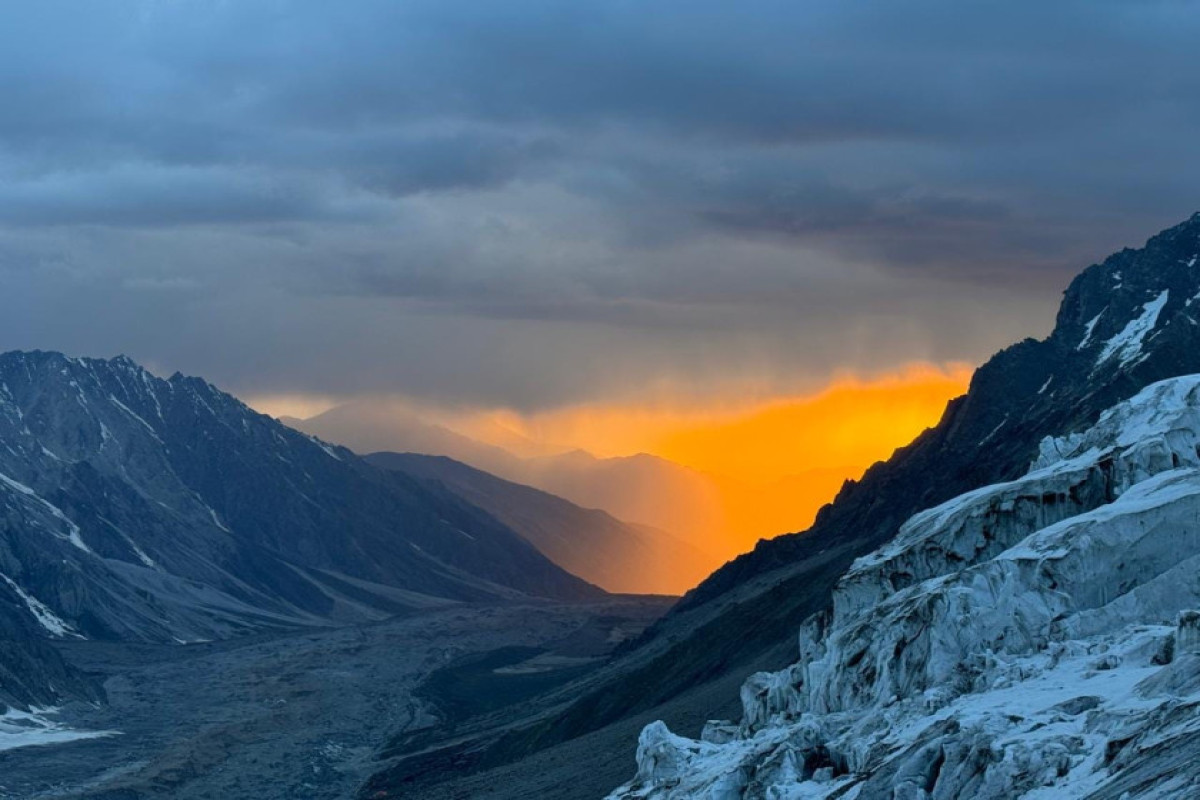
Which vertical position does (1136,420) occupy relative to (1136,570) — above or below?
above

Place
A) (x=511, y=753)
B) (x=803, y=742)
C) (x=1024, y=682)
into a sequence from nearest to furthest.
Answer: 1. (x=1024, y=682)
2. (x=803, y=742)
3. (x=511, y=753)

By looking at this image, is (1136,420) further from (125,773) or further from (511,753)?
(125,773)

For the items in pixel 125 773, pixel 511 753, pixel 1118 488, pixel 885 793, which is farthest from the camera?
pixel 125 773

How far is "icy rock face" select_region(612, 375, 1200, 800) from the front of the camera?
5103cm

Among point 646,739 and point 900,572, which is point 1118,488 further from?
point 646,739


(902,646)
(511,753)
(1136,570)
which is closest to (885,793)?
(902,646)

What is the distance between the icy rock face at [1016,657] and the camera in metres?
51.0

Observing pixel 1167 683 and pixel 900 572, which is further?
pixel 900 572

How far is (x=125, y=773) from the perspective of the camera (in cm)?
19450

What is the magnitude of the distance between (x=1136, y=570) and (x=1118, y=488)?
8.91m

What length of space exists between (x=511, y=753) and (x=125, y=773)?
44070 millimetres

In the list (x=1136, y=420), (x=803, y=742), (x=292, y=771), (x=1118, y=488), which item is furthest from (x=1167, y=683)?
(x=292, y=771)

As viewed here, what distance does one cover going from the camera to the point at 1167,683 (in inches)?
2057

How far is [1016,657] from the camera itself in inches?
2527
